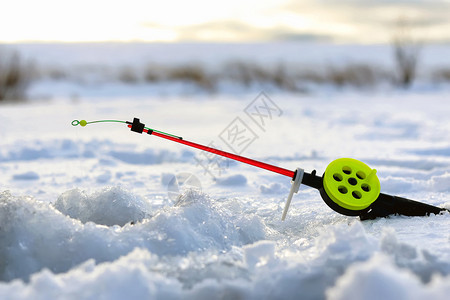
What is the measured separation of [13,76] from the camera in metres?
10.6

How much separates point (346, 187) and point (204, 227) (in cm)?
69

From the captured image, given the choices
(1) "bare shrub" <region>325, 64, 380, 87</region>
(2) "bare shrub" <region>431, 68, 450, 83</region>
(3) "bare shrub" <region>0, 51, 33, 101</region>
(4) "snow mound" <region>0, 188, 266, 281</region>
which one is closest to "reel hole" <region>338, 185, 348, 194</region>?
(4) "snow mound" <region>0, 188, 266, 281</region>

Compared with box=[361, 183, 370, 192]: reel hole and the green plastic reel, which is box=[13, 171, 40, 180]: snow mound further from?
box=[361, 183, 370, 192]: reel hole

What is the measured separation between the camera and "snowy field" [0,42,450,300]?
5.15 ft

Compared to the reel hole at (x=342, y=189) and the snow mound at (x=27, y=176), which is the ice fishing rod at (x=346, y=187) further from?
the snow mound at (x=27, y=176)

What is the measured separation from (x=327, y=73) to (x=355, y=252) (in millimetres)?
13989

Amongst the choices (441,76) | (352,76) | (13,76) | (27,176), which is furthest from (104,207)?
(441,76)

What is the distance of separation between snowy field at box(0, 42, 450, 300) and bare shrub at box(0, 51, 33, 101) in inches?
222

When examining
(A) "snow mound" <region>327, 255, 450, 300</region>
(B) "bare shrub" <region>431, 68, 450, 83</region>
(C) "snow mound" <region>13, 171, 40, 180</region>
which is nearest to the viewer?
(A) "snow mound" <region>327, 255, 450, 300</region>

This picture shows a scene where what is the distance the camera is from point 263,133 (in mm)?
6156

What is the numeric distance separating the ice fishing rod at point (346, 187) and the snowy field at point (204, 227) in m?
0.06

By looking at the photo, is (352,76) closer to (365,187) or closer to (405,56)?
(405,56)

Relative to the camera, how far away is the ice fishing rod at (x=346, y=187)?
232 centimetres

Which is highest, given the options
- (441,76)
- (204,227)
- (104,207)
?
(441,76)
